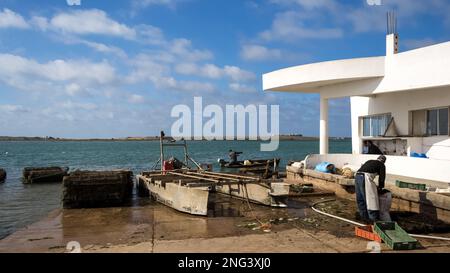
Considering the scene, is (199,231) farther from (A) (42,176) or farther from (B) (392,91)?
(A) (42,176)

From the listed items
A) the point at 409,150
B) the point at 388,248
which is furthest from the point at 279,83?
the point at 388,248

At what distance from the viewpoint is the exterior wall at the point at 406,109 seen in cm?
1325

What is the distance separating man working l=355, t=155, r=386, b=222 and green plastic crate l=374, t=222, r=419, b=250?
1.01 m

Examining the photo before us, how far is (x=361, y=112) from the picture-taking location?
17.7m

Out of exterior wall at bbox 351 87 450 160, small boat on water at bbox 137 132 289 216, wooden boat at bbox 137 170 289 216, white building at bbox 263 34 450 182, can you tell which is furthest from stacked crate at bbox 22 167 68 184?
exterior wall at bbox 351 87 450 160

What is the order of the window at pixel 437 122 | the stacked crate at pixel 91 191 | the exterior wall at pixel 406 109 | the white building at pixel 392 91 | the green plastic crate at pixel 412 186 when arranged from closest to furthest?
the green plastic crate at pixel 412 186 < the white building at pixel 392 91 < the stacked crate at pixel 91 191 < the exterior wall at pixel 406 109 < the window at pixel 437 122

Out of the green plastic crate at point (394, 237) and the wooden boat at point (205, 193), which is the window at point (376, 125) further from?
the green plastic crate at point (394, 237)

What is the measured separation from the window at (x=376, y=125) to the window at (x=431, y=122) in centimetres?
131

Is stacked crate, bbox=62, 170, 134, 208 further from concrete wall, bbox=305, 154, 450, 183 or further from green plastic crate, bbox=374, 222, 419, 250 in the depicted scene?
green plastic crate, bbox=374, 222, 419, 250

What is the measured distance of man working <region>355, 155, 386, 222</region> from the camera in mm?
8266

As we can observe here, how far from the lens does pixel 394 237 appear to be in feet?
22.3

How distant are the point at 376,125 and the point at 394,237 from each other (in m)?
11.3

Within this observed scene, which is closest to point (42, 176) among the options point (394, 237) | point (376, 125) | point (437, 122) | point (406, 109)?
point (376, 125)

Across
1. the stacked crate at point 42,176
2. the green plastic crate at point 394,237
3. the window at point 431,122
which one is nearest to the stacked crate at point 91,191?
the green plastic crate at point 394,237
